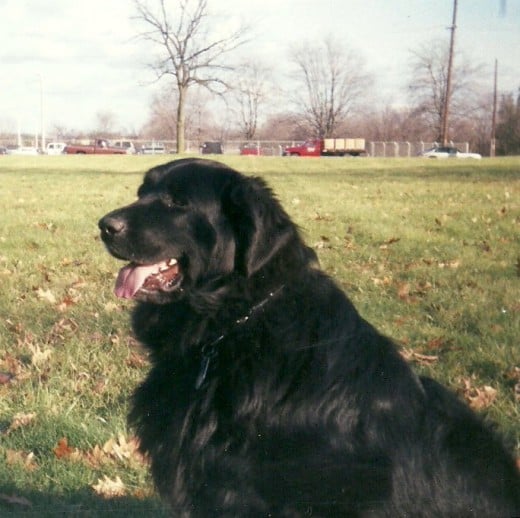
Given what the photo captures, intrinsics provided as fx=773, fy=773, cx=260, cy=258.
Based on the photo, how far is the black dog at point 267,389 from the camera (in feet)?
8.82

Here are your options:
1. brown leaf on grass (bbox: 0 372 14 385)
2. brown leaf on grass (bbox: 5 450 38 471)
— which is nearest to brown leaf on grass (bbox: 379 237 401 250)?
brown leaf on grass (bbox: 0 372 14 385)

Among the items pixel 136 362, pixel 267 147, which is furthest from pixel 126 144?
pixel 136 362

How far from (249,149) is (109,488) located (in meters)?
9.29

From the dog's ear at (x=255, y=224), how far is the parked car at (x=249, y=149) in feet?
27.4

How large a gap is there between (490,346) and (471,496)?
3.10 metres

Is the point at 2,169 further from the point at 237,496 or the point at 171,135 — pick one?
the point at 237,496

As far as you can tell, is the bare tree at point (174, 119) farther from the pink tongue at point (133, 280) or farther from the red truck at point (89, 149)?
the red truck at point (89, 149)

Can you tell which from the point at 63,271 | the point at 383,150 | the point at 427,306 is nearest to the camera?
the point at 427,306

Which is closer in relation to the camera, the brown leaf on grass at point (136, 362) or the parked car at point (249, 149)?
the brown leaf on grass at point (136, 362)

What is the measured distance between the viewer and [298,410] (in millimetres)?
2756

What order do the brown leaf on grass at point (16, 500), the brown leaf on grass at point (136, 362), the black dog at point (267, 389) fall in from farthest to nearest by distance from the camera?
the brown leaf on grass at point (136, 362) → the brown leaf on grass at point (16, 500) → the black dog at point (267, 389)

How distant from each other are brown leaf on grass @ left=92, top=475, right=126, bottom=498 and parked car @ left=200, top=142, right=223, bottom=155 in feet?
23.8

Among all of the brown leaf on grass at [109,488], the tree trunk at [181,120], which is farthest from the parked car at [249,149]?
the brown leaf on grass at [109,488]

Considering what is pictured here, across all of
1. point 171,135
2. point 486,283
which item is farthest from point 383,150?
point 486,283
